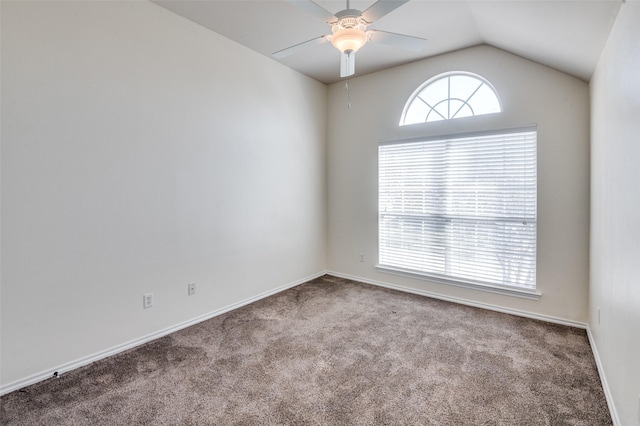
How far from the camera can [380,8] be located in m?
1.73

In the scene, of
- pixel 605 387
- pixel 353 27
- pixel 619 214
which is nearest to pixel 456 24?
pixel 353 27

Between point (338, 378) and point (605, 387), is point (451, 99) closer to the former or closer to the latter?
point (605, 387)

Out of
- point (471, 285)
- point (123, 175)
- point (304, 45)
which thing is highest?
point (304, 45)

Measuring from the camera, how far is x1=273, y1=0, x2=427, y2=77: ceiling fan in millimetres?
1735

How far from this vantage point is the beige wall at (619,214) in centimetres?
142

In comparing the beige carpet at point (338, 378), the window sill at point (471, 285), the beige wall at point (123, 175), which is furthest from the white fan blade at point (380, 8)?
the window sill at point (471, 285)

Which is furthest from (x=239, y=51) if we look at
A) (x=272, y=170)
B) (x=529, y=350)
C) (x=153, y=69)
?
(x=529, y=350)

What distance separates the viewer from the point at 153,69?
2607 millimetres

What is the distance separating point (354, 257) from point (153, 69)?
10.3 feet

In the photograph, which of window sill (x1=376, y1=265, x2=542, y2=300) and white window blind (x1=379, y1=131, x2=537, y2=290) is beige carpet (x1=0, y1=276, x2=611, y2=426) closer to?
window sill (x1=376, y1=265, x2=542, y2=300)

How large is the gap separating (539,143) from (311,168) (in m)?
2.59

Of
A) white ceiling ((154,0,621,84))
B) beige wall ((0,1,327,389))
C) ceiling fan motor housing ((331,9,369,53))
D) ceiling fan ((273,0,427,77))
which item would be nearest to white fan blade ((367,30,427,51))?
ceiling fan ((273,0,427,77))

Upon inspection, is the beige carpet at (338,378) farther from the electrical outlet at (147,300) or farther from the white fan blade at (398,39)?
the white fan blade at (398,39)

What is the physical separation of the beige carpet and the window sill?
25cm
